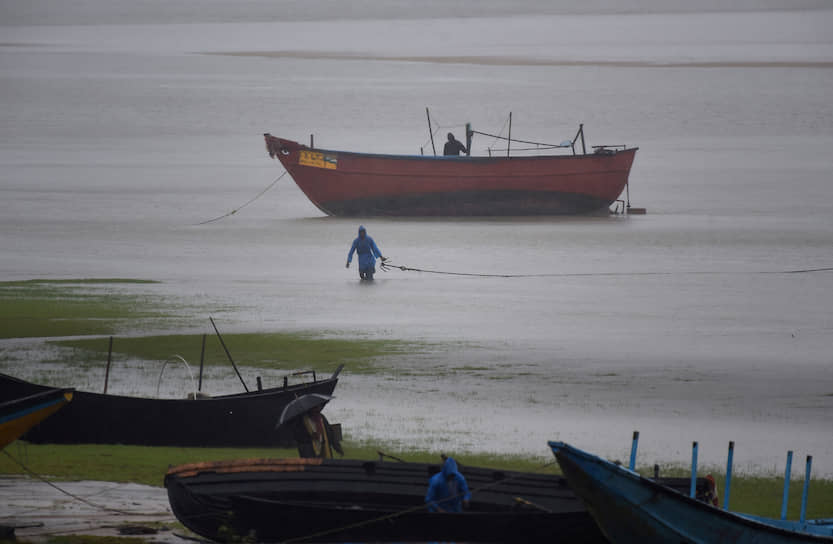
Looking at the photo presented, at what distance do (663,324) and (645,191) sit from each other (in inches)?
997

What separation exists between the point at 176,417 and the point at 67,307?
358 inches

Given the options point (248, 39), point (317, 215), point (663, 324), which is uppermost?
point (248, 39)

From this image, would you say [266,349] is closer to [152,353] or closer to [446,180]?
[152,353]

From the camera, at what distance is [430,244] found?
33844 millimetres

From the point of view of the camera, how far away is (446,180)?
38.5 meters

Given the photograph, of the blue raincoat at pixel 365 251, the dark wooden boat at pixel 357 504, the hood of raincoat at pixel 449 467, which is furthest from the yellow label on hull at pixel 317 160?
the hood of raincoat at pixel 449 467

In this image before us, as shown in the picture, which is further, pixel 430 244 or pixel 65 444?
pixel 430 244

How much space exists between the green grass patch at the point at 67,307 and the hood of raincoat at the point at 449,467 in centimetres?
1134

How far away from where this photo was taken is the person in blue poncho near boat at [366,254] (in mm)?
25891

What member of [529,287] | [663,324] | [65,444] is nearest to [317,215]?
[529,287]

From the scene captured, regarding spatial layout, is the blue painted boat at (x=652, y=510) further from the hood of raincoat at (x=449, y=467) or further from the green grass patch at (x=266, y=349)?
the green grass patch at (x=266, y=349)

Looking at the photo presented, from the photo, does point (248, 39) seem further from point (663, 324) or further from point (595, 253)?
point (663, 324)

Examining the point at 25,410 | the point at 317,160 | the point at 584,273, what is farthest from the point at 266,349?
the point at 317,160

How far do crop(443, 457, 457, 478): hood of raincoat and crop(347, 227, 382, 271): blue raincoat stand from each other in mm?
14682
